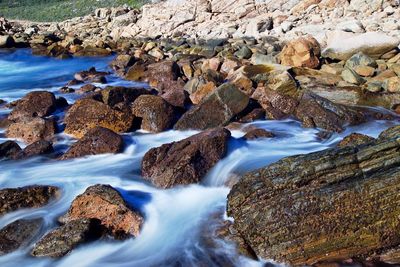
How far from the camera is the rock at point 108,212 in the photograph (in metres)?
6.87

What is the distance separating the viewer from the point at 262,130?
11.2m

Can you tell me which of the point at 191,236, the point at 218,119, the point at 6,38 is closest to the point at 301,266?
the point at 191,236

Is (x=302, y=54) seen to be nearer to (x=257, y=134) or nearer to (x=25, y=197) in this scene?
(x=257, y=134)

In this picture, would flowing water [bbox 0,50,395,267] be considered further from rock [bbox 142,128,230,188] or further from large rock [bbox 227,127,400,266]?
large rock [bbox 227,127,400,266]

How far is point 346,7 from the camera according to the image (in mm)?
25094

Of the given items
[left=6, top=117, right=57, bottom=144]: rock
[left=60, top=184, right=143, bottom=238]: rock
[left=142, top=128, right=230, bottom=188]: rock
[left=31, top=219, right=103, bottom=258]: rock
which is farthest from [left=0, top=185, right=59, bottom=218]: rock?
[left=6, top=117, right=57, bottom=144]: rock

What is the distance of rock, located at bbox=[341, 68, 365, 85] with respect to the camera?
1466 centimetres

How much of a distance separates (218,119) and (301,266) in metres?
6.30

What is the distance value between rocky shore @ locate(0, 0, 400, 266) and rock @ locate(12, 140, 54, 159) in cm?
3

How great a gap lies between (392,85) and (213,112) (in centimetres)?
642

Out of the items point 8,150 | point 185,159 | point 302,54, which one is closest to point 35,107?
point 8,150

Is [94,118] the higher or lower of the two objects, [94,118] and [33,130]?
the higher

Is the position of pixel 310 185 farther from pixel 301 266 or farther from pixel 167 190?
pixel 167 190

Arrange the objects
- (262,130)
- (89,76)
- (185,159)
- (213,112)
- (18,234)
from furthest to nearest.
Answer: (89,76) → (213,112) → (262,130) → (185,159) → (18,234)
